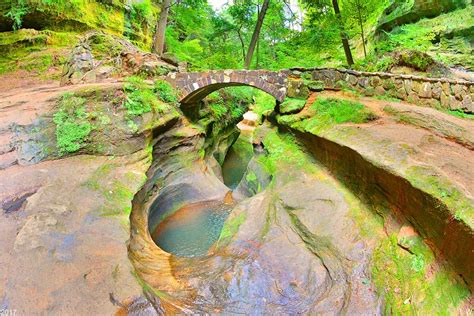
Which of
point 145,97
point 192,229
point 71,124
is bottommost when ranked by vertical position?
point 192,229

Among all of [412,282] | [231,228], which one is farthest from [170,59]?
[412,282]

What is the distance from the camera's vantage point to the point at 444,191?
4.43 metres

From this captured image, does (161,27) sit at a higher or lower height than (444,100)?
higher

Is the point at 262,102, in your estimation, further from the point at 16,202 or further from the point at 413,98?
the point at 16,202

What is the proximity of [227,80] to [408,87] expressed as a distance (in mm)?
6461

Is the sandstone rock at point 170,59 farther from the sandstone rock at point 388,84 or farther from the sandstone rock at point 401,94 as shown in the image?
the sandstone rock at point 401,94

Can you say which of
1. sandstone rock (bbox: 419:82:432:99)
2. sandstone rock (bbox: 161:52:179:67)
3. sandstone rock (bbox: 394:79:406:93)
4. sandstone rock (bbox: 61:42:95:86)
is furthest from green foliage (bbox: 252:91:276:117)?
sandstone rock (bbox: 419:82:432:99)

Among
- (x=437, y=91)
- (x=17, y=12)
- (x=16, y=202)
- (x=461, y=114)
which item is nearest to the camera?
(x=16, y=202)

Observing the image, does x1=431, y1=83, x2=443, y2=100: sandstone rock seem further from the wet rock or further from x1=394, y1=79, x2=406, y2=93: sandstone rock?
the wet rock

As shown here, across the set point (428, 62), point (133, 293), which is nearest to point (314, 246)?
point (133, 293)

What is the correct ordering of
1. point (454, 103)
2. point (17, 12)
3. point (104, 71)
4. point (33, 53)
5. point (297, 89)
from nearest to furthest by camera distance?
1. point (454, 103)
2. point (104, 71)
3. point (17, 12)
4. point (297, 89)
5. point (33, 53)

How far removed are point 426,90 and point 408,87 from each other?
593 millimetres

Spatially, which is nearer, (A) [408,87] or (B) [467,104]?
(B) [467,104]

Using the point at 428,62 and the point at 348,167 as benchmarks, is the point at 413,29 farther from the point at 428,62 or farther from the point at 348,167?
the point at 348,167
